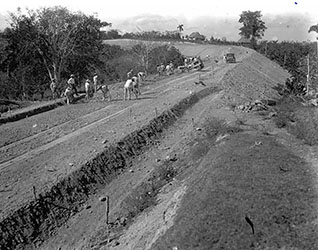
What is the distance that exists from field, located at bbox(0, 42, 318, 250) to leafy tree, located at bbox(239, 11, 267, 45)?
7412 cm

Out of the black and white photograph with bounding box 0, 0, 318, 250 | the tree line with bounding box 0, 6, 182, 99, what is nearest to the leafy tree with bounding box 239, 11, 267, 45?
the tree line with bounding box 0, 6, 182, 99

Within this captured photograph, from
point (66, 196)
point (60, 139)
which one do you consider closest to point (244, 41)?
point (60, 139)

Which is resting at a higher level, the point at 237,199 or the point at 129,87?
the point at 237,199

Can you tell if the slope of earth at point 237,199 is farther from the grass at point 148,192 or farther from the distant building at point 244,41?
the distant building at point 244,41

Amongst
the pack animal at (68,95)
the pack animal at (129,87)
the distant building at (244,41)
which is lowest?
the distant building at (244,41)

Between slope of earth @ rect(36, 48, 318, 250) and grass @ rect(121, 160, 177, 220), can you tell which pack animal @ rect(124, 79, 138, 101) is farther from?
grass @ rect(121, 160, 177, 220)

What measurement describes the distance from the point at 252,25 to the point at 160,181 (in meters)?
84.9

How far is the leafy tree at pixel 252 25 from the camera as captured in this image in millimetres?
91000

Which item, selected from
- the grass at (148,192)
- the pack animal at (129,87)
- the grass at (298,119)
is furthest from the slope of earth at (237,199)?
the pack animal at (129,87)

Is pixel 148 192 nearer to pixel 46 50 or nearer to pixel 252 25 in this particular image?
pixel 46 50

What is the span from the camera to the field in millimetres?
9094

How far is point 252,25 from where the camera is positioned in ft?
304

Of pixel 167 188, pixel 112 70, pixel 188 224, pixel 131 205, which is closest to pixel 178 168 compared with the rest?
pixel 167 188

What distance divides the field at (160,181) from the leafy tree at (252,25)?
7412cm
